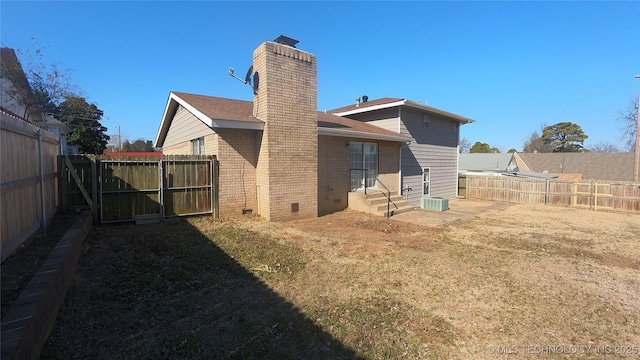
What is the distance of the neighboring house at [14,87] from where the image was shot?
1384 cm

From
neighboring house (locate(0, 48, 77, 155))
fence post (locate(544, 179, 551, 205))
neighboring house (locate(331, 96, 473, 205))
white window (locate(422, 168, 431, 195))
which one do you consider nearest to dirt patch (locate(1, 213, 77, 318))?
neighboring house (locate(331, 96, 473, 205))

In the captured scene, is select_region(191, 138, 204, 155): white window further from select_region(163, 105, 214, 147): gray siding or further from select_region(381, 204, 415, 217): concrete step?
select_region(381, 204, 415, 217): concrete step

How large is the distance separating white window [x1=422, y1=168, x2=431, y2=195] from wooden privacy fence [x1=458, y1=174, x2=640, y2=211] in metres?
3.61

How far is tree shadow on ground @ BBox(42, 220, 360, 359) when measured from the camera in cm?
268

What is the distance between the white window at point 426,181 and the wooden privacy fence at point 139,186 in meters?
10.6

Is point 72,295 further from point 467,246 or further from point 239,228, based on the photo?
point 467,246

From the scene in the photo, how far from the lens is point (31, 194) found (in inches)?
180

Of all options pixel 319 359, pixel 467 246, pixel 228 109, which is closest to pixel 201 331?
pixel 319 359

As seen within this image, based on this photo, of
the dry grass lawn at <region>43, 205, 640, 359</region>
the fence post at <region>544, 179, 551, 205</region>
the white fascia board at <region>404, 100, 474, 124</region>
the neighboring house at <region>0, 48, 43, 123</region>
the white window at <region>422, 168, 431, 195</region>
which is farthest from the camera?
the white window at <region>422, 168, 431, 195</region>

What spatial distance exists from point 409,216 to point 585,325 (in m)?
7.05

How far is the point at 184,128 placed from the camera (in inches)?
460

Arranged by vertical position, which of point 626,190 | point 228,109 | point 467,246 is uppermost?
point 228,109

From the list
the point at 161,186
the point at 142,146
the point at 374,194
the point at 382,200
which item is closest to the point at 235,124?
the point at 161,186

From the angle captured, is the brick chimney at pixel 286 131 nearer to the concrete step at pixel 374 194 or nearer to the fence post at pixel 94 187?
the concrete step at pixel 374 194
